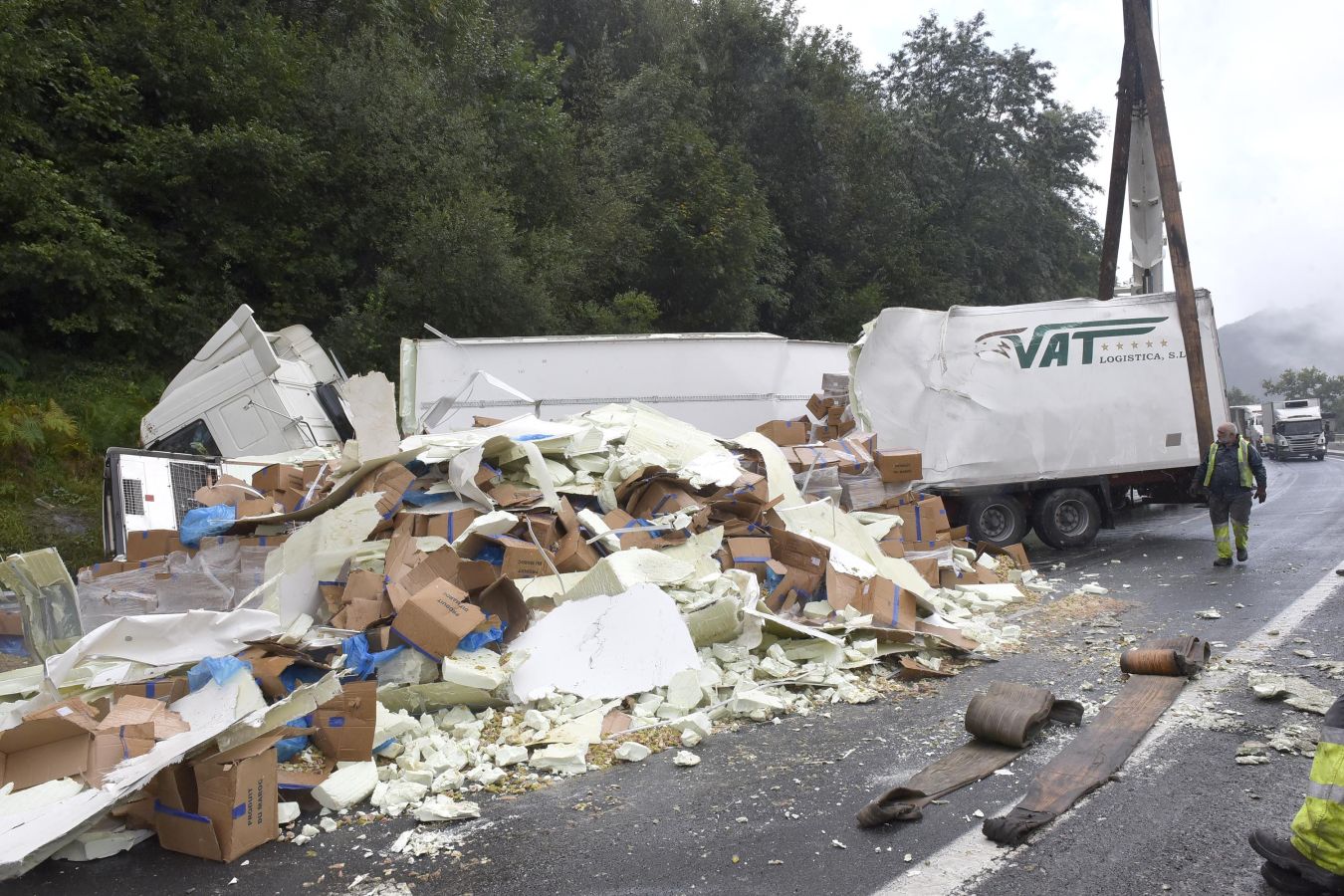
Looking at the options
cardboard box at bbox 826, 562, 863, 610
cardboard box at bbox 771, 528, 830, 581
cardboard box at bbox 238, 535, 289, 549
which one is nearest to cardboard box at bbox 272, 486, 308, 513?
cardboard box at bbox 238, 535, 289, 549

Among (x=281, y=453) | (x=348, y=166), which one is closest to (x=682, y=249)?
(x=348, y=166)

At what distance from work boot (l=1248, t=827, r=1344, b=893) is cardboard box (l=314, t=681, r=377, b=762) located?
3680 millimetres

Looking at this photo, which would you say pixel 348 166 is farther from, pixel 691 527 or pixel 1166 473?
pixel 1166 473

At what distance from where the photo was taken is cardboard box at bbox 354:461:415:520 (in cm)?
704

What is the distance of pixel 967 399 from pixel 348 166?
12333mm

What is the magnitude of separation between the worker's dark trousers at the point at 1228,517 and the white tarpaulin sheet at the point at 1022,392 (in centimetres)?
182

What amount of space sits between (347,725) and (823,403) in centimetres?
814

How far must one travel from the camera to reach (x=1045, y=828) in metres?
3.50

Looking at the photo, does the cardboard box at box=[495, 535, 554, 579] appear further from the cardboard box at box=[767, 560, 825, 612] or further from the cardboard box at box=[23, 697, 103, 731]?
the cardboard box at box=[23, 697, 103, 731]

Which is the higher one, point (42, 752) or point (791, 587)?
point (791, 587)

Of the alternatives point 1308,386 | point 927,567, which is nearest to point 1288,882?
point 927,567

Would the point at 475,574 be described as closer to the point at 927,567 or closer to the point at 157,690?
the point at 157,690

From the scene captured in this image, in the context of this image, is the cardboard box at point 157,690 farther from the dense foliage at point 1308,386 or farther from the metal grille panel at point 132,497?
the dense foliage at point 1308,386

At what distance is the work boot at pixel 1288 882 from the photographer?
2.89 metres
